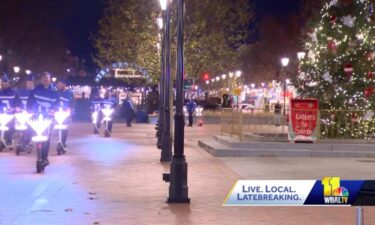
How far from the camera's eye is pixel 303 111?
72.3ft

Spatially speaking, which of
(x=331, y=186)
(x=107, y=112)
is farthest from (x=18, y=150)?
(x=331, y=186)

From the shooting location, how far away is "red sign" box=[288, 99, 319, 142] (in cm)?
2203

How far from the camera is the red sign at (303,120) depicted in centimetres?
2203

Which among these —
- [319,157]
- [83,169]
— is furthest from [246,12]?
[83,169]

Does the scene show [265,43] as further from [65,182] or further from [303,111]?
[65,182]

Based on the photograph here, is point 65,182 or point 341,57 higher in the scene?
point 341,57

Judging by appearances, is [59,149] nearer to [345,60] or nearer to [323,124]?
[323,124]

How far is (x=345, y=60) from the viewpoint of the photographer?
24.3 m

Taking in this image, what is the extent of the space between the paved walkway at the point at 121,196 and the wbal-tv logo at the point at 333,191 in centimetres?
375

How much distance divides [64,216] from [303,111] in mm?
12475

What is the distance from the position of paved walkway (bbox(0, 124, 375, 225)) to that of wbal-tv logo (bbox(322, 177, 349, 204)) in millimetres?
3747

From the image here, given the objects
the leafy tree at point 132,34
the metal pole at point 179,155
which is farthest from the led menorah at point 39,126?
the leafy tree at point 132,34

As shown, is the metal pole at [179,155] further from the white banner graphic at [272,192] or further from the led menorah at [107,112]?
the led menorah at [107,112]

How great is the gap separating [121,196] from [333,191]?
6524 mm
